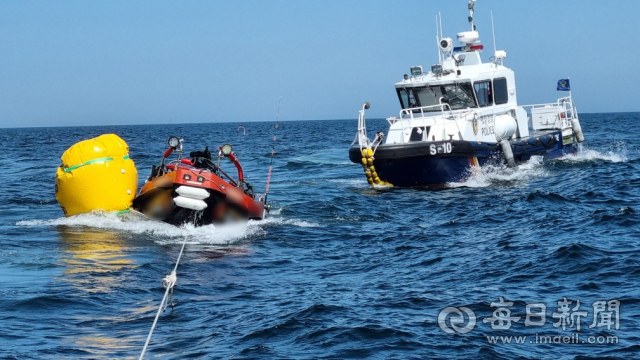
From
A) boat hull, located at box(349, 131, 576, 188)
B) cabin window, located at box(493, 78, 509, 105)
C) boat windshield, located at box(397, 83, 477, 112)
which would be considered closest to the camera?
boat hull, located at box(349, 131, 576, 188)

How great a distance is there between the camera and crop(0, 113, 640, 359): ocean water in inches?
289

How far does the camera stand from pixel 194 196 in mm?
12828

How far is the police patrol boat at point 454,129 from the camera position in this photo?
19.2 meters

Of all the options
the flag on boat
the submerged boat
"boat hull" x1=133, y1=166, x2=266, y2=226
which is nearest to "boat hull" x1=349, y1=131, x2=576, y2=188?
the submerged boat

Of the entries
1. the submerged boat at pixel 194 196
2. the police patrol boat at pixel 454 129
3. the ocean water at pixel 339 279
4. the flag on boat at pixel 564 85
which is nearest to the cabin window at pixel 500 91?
the police patrol boat at pixel 454 129

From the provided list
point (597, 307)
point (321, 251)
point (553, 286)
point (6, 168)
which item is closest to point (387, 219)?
point (321, 251)

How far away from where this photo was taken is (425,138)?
1962 cm

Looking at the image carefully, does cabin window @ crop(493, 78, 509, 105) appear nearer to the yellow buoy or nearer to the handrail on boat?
the handrail on boat

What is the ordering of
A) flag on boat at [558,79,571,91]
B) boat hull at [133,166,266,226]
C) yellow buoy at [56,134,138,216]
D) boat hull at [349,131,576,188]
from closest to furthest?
boat hull at [133,166,266,226] < yellow buoy at [56,134,138,216] < boat hull at [349,131,576,188] < flag on boat at [558,79,571,91]

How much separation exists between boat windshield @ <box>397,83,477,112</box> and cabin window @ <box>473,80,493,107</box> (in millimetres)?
205

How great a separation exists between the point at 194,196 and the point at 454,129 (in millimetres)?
8957

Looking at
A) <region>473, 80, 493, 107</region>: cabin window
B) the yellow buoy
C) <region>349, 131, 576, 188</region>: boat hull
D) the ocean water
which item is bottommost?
the ocean water

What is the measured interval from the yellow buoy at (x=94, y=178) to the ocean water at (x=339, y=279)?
31cm

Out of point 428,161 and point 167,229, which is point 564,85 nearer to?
point 428,161
